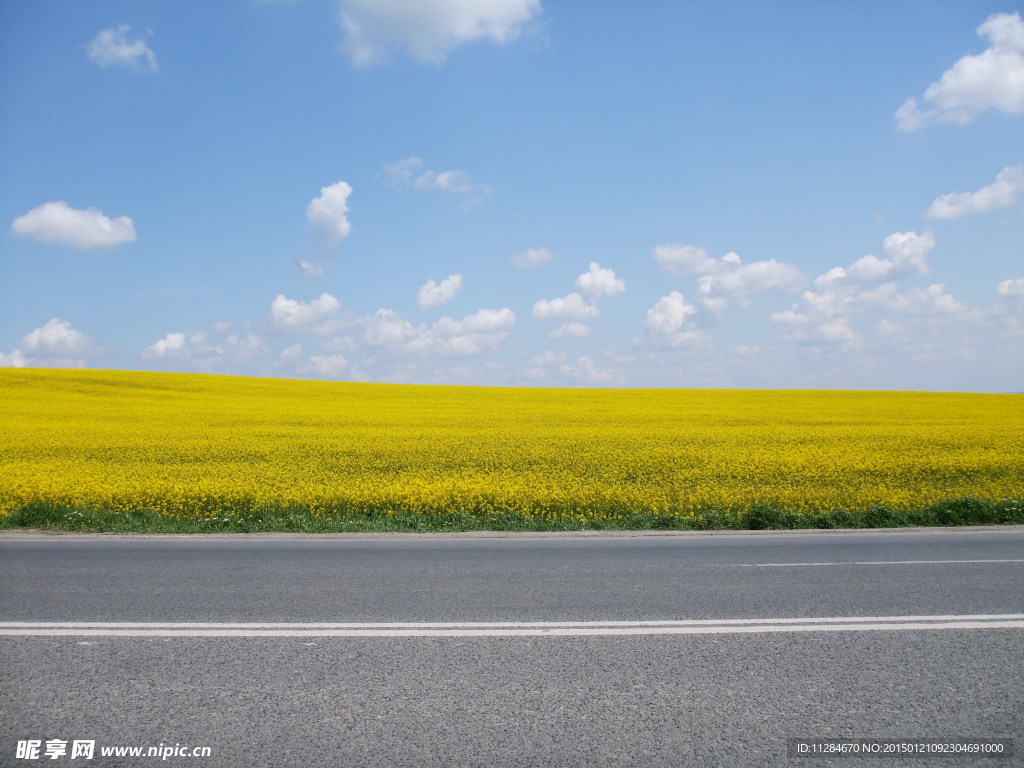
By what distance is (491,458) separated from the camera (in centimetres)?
1752

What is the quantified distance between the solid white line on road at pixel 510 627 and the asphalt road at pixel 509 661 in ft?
0.10

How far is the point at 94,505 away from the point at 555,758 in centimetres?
1174

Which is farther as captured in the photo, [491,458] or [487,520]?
[491,458]

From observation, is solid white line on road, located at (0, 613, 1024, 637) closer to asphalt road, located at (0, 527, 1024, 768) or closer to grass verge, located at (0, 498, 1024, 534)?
asphalt road, located at (0, 527, 1024, 768)

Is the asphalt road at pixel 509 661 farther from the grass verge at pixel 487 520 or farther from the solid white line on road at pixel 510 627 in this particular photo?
the grass verge at pixel 487 520

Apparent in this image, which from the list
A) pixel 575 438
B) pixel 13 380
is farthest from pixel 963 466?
pixel 13 380

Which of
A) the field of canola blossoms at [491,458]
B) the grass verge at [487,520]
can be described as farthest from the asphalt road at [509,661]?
the field of canola blossoms at [491,458]

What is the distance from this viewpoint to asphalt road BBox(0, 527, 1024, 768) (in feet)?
12.1

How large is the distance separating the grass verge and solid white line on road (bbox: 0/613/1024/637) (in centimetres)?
556

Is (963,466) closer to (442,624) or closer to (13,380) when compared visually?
(442,624)

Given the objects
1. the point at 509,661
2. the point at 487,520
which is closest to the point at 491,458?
the point at 487,520

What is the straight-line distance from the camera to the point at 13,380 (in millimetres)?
36781

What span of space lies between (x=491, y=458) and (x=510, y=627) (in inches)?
479

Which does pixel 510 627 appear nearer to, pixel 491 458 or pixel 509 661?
pixel 509 661
